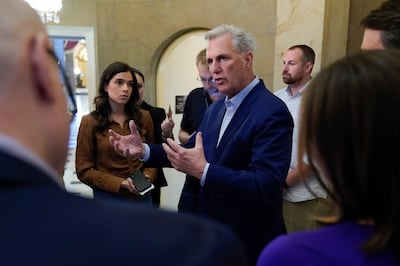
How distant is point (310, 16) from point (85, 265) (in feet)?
9.76

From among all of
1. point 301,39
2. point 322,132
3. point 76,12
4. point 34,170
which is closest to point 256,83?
point 322,132

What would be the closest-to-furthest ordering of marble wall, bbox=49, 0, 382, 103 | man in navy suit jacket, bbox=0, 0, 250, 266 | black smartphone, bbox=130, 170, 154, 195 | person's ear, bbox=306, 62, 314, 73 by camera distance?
man in navy suit jacket, bbox=0, 0, 250, 266 < black smartphone, bbox=130, 170, 154, 195 < person's ear, bbox=306, 62, 314, 73 < marble wall, bbox=49, 0, 382, 103

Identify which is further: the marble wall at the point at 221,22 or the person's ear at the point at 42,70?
the marble wall at the point at 221,22

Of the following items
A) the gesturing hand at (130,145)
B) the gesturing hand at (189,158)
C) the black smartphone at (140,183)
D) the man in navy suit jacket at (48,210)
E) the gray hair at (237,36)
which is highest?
the gray hair at (237,36)

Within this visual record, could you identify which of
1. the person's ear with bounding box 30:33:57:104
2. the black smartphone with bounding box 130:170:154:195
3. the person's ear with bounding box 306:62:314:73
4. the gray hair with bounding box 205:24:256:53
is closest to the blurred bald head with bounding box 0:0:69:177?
the person's ear with bounding box 30:33:57:104

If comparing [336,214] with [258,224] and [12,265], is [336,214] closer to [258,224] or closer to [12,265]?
[12,265]

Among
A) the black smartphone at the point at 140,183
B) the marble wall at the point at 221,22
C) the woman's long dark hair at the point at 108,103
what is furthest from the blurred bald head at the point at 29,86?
the marble wall at the point at 221,22

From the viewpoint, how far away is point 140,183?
7.10 feet

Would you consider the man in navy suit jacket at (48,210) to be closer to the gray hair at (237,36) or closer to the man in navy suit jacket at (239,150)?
the man in navy suit jacket at (239,150)

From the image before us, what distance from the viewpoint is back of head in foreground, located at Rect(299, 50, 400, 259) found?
64 cm

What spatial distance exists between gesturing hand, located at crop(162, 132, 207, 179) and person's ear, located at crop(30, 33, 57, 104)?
998 millimetres

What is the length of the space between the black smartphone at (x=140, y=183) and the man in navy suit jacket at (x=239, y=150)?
1.17 ft

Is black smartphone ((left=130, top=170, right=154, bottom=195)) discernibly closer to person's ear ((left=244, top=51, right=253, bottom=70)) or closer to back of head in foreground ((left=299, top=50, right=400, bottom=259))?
person's ear ((left=244, top=51, right=253, bottom=70))

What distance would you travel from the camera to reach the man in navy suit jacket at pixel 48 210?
14.4 inches
